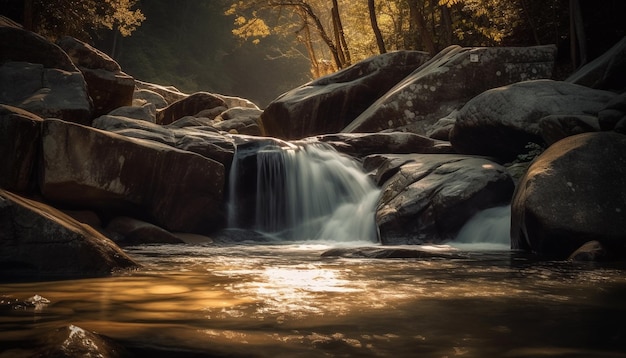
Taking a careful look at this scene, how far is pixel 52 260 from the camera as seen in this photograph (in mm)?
5020

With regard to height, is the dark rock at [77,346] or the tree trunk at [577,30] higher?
the tree trunk at [577,30]

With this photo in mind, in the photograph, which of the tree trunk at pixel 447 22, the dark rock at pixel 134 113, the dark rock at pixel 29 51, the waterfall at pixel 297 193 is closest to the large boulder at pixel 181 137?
the waterfall at pixel 297 193

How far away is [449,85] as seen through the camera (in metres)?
15.7

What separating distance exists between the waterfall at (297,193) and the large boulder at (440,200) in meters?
1.59

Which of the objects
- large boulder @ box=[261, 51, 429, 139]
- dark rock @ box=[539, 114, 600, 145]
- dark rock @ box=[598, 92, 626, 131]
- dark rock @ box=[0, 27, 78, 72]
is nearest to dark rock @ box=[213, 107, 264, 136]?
large boulder @ box=[261, 51, 429, 139]

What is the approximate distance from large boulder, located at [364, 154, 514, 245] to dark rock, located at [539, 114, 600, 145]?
0.99 meters

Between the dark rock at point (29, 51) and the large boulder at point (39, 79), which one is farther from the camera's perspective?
the dark rock at point (29, 51)

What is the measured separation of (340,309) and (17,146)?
24.6 ft

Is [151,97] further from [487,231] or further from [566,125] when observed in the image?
[566,125]

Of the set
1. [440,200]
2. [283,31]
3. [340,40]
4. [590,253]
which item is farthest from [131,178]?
[283,31]

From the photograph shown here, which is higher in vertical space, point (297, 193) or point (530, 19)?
point (530, 19)

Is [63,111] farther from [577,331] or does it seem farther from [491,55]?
[577,331]

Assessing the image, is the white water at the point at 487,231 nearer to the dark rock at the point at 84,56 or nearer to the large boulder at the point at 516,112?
the large boulder at the point at 516,112

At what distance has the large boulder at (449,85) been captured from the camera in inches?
603
